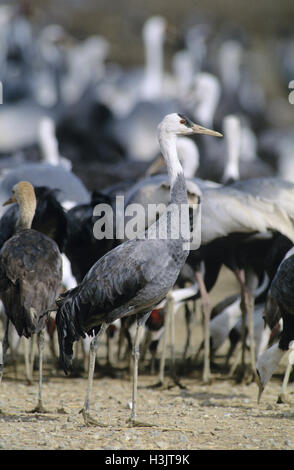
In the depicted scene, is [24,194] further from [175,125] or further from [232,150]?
[232,150]

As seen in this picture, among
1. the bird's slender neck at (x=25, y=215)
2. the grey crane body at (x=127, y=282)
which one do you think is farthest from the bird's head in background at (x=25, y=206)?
the grey crane body at (x=127, y=282)

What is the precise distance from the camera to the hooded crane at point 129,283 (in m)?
5.64

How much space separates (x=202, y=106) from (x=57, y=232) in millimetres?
6580

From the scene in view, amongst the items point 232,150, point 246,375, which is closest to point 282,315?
point 246,375

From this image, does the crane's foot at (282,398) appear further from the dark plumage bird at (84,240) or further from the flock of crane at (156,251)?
the dark plumage bird at (84,240)

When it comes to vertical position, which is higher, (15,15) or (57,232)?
(15,15)

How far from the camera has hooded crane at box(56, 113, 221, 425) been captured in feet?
18.5

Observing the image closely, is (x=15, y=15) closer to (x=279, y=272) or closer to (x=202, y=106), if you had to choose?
(x=202, y=106)

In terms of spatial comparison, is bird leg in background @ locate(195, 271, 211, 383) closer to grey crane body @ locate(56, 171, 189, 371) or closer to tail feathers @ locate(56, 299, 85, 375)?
grey crane body @ locate(56, 171, 189, 371)

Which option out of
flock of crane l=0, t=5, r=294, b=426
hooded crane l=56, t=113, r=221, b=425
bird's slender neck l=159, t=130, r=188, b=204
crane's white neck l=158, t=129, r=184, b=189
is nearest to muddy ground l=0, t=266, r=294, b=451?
flock of crane l=0, t=5, r=294, b=426

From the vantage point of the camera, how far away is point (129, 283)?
5645 mm

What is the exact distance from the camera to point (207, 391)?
7.38 metres

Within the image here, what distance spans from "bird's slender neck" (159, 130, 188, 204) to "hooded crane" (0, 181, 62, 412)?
3.23 ft

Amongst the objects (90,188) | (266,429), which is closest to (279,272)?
(266,429)
